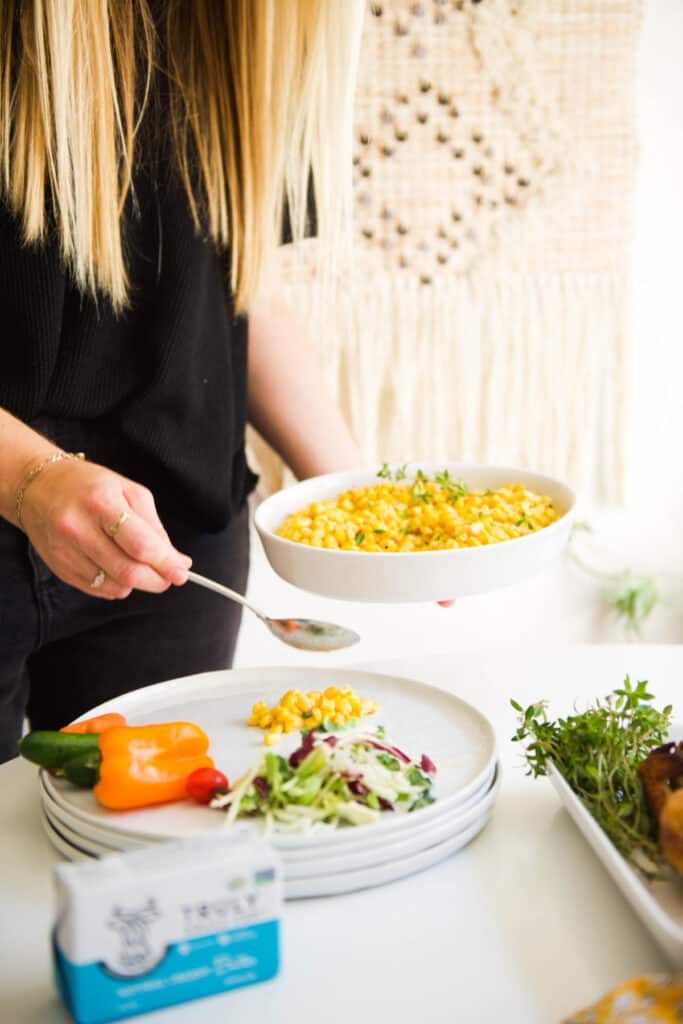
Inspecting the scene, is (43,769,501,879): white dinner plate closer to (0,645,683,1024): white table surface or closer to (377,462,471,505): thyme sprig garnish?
(0,645,683,1024): white table surface

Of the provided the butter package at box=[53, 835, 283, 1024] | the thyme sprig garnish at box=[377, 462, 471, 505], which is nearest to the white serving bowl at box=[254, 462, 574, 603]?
the thyme sprig garnish at box=[377, 462, 471, 505]

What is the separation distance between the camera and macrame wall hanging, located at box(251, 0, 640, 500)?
6.53 ft

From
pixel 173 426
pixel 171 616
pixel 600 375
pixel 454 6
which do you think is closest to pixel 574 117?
pixel 454 6

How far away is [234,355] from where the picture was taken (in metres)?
1.46

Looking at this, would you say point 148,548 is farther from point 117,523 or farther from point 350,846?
point 350,846

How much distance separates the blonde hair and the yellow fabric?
93cm

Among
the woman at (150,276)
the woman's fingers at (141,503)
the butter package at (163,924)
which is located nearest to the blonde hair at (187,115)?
the woman at (150,276)

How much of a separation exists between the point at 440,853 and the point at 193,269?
81 centimetres

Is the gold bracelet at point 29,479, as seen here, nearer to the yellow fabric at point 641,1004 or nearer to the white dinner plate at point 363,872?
the white dinner plate at point 363,872

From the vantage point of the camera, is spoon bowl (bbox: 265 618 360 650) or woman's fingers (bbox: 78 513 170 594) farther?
spoon bowl (bbox: 265 618 360 650)

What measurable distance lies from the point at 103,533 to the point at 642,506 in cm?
164

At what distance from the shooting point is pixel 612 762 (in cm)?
88

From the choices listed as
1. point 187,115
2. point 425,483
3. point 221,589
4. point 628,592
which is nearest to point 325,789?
point 221,589

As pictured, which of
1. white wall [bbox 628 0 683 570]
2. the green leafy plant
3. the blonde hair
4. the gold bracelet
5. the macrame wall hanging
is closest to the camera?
the gold bracelet
